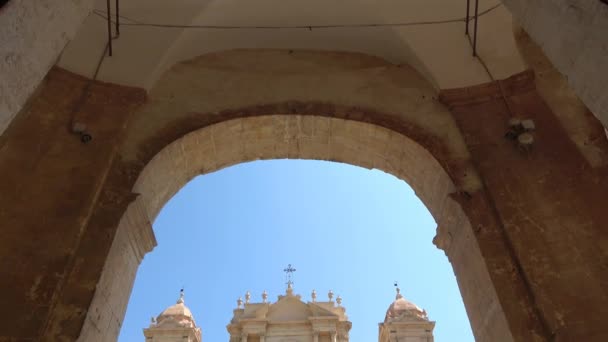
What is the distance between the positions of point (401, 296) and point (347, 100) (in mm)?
23583

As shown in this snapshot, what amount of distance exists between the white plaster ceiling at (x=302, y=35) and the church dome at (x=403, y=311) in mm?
21506

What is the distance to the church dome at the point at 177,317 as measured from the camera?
24.6 metres

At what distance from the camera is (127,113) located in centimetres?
568

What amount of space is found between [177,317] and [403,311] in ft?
40.3

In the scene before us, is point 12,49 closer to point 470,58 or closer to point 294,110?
point 294,110

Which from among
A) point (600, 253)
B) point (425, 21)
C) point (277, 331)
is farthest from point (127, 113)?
point (277, 331)

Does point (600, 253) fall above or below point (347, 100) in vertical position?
below

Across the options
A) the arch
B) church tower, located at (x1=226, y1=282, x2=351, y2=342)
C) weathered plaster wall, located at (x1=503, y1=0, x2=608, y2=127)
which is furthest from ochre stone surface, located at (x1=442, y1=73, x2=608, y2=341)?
church tower, located at (x1=226, y1=282, x2=351, y2=342)

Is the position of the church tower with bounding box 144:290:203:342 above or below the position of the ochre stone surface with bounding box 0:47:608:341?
above

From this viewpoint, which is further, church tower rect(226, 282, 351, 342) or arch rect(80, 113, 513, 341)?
church tower rect(226, 282, 351, 342)

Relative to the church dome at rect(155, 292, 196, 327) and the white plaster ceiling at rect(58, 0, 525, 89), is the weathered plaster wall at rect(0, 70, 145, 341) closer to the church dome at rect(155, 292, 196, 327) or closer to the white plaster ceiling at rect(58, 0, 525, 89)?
the white plaster ceiling at rect(58, 0, 525, 89)

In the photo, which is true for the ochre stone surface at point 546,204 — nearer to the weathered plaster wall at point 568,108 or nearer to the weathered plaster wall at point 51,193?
the weathered plaster wall at point 568,108

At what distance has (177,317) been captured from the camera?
24984 millimetres

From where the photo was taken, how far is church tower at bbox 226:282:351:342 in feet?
81.0
